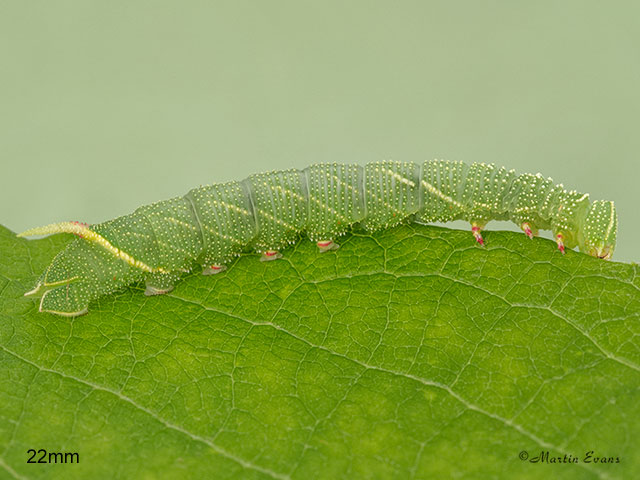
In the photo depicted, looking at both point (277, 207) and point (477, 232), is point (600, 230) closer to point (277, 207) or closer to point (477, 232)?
point (477, 232)

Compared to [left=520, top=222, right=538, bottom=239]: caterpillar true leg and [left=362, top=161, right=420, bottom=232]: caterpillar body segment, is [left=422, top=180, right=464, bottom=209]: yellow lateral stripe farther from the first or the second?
[left=520, top=222, right=538, bottom=239]: caterpillar true leg

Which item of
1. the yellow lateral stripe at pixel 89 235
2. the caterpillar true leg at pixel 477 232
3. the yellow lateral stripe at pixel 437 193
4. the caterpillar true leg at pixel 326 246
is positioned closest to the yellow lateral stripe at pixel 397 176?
the yellow lateral stripe at pixel 437 193

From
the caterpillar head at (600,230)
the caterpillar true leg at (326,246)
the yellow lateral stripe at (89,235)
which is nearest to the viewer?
the caterpillar head at (600,230)

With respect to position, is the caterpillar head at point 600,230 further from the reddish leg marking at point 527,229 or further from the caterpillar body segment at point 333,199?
the caterpillar body segment at point 333,199

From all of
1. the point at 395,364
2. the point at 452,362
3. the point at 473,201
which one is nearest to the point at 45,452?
the point at 395,364

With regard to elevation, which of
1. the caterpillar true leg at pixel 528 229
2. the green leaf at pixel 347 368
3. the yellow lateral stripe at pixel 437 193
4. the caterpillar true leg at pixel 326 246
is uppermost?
the yellow lateral stripe at pixel 437 193

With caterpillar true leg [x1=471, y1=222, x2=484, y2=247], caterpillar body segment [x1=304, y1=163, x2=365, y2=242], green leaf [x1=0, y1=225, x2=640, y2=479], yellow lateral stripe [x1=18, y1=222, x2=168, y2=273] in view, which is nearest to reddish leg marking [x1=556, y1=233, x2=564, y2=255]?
green leaf [x1=0, y1=225, x2=640, y2=479]

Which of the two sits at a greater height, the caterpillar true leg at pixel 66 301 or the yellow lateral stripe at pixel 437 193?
the yellow lateral stripe at pixel 437 193
